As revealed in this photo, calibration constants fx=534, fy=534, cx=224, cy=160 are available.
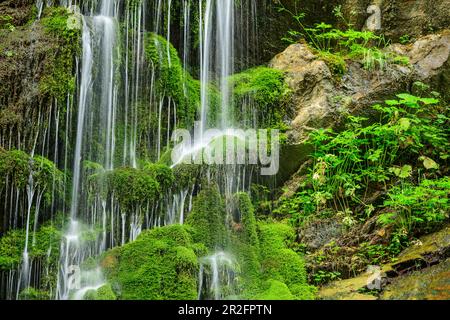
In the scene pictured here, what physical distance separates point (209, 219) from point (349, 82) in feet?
13.9

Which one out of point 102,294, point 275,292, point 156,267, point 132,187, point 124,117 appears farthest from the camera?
point 124,117

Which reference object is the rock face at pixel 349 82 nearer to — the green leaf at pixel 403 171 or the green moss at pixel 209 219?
the green leaf at pixel 403 171

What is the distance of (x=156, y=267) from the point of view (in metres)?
6.86

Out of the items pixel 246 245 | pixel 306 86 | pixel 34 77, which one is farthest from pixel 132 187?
pixel 306 86

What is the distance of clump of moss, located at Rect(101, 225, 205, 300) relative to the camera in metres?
6.68

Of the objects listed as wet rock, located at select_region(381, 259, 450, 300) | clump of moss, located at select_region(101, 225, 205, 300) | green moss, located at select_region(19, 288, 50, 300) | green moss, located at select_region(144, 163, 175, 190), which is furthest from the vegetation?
green moss, located at select_region(19, 288, 50, 300)

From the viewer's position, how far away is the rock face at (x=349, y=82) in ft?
31.7

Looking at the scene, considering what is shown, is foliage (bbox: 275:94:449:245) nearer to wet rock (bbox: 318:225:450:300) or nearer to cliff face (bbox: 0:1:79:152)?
wet rock (bbox: 318:225:450:300)

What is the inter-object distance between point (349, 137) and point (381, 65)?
2.02m

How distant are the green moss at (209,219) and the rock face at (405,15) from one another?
582 cm

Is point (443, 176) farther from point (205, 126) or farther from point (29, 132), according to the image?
point (29, 132)

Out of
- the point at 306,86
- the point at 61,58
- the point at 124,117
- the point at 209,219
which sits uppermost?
the point at 61,58

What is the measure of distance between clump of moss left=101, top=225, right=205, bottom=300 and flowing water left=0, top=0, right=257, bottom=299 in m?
0.21

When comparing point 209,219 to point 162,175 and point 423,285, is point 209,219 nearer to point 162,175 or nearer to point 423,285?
point 162,175
